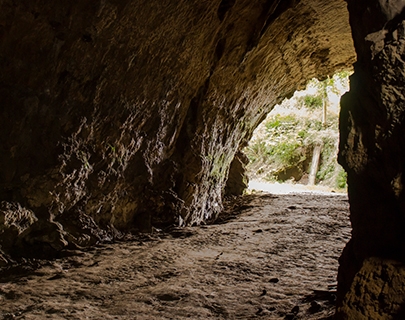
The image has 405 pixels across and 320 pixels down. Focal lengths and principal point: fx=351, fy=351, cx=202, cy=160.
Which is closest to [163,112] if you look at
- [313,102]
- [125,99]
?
[125,99]

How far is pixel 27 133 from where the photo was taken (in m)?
3.33

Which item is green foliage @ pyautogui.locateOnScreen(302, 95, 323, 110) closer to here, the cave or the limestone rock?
the cave

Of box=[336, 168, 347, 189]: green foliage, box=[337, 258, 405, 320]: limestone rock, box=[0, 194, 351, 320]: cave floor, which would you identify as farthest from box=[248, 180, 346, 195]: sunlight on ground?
box=[337, 258, 405, 320]: limestone rock

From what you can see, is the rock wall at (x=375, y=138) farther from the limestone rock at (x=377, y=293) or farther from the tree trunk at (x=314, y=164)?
the tree trunk at (x=314, y=164)

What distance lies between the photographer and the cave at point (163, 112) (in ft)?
5.25

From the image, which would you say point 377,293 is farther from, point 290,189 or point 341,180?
point 341,180

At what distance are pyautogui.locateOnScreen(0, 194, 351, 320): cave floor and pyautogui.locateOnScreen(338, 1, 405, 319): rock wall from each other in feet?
1.99

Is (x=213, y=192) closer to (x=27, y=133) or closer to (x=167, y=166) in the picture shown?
(x=167, y=166)

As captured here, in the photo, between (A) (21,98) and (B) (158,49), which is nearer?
(A) (21,98)

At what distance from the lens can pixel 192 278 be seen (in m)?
3.00

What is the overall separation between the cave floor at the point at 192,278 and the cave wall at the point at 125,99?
0.49 m

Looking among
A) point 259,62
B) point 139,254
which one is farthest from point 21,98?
point 259,62

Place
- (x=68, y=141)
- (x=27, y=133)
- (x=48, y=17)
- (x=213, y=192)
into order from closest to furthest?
(x=48, y=17)
(x=27, y=133)
(x=68, y=141)
(x=213, y=192)

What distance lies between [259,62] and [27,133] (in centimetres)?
363
